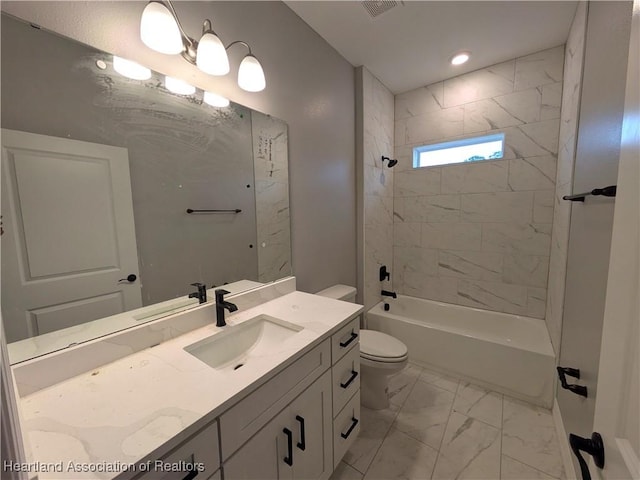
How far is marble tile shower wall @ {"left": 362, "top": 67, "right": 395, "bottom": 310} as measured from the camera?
Answer: 2.39 meters

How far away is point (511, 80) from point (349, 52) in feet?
4.73

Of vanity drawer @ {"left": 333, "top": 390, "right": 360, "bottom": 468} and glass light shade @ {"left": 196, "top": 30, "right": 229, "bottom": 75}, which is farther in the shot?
vanity drawer @ {"left": 333, "top": 390, "right": 360, "bottom": 468}

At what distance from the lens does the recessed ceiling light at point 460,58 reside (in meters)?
2.12

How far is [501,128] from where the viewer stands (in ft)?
7.60

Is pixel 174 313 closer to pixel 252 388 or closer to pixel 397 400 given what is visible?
pixel 252 388

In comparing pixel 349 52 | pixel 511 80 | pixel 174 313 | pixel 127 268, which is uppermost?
pixel 349 52

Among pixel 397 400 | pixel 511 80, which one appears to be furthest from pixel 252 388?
pixel 511 80

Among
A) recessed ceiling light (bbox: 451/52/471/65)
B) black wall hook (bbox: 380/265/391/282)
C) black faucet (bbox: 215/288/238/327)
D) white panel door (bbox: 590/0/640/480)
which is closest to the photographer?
white panel door (bbox: 590/0/640/480)

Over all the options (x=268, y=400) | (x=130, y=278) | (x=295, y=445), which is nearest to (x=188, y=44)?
(x=130, y=278)

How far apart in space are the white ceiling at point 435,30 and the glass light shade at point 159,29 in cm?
94

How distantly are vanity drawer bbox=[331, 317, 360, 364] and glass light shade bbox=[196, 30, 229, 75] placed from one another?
130cm

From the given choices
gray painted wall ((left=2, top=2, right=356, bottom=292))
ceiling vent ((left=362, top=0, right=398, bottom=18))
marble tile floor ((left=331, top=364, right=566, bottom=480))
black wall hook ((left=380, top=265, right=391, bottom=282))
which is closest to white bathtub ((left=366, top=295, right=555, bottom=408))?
marble tile floor ((left=331, top=364, right=566, bottom=480))

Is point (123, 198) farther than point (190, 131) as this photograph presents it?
No

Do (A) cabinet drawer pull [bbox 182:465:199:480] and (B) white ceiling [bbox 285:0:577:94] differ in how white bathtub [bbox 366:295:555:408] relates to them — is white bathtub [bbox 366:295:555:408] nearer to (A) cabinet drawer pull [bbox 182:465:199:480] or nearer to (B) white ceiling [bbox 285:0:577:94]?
(A) cabinet drawer pull [bbox 182:465:199:480]
